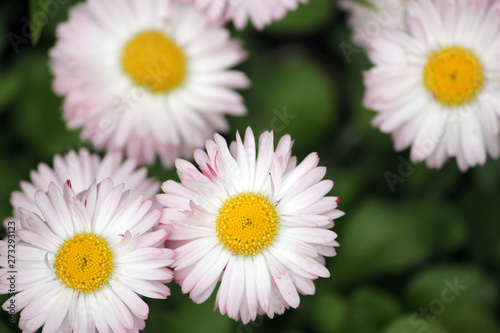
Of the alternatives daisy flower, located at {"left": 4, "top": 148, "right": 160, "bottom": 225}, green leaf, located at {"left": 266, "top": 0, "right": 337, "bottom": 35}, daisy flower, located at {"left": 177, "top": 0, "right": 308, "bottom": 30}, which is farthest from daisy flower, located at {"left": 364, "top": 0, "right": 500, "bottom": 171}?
daisy flower, located at {"left": 4, "top": 148, "right": 160, "bottom": 225}

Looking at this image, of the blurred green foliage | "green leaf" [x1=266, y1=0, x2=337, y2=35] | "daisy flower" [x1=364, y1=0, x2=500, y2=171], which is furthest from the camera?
"green leaf" [x1=266, y1=0, x2=337, y2=35]

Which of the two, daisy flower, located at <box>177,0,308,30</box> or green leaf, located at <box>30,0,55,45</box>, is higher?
green leaf, located at <box>30,0,55,45</box>

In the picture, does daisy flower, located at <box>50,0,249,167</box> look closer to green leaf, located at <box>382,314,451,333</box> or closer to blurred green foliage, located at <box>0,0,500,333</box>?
blurred green foliage, located at <box>0,0,500,333</box>

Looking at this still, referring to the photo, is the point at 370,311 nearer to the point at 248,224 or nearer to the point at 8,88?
the point at 248,224

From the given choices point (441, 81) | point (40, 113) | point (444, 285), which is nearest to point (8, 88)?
point (40, 113)

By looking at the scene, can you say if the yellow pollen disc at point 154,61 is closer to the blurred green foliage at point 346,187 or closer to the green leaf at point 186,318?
the blurred green foliage at point 346,187

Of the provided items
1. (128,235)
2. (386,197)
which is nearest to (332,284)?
(386,197)
